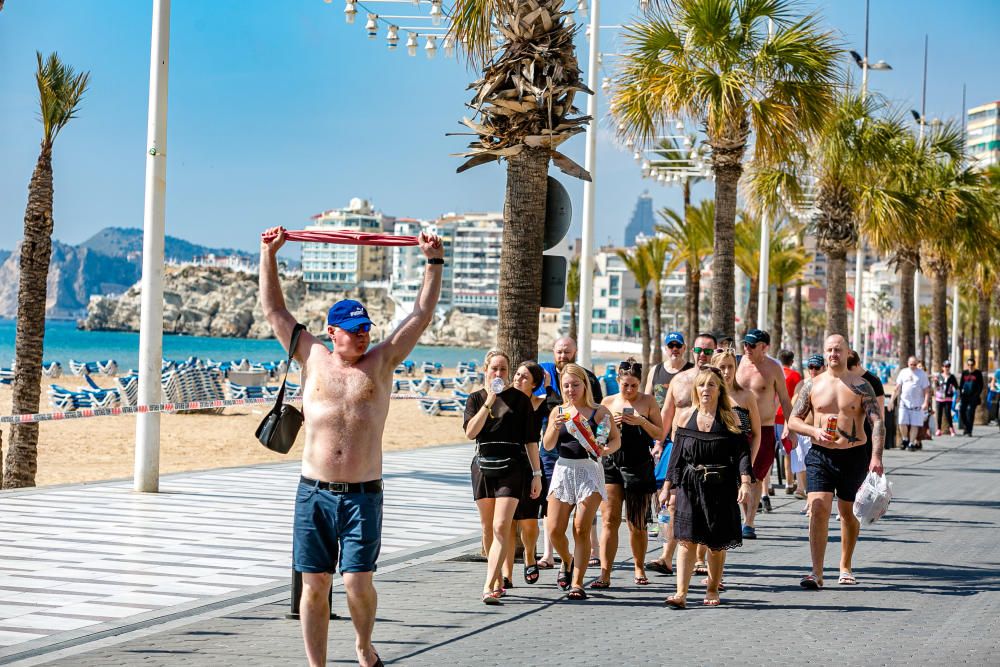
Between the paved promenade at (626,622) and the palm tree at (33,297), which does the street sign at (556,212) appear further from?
the palm tree at (33,297)

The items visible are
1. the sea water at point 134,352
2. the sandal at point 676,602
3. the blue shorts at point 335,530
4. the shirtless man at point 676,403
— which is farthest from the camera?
the sea water at point 134,352

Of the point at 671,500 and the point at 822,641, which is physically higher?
the point at 671,500

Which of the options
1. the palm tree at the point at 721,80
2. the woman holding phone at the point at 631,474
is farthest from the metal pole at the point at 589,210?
the woman holding phone at the point at 631,474

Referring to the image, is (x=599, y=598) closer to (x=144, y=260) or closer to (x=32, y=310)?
(x=144, y=260)

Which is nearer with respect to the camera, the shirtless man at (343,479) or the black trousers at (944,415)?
the shirtless man at (343,479)

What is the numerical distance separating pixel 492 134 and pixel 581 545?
12.9 ft

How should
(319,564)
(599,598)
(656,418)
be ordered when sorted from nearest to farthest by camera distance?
1. (319,564)
2. (599,598)
3. (656,418)

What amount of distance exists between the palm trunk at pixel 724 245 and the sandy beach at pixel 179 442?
697 cm

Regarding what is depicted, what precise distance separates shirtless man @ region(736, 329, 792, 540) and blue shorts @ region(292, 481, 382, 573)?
21.4 ft

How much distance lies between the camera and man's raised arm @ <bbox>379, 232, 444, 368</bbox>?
5.78 metres

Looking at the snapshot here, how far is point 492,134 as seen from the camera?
10906 millimetres

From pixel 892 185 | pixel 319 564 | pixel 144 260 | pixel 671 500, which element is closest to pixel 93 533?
pixel 144 260

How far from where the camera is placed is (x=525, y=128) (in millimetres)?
10828

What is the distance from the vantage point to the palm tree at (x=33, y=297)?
48.0 ft
